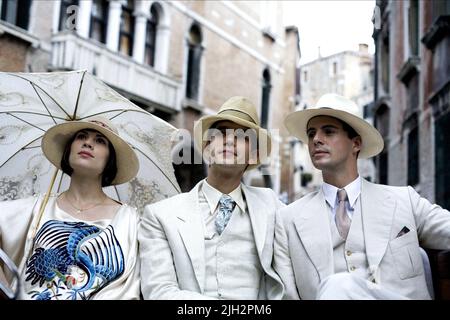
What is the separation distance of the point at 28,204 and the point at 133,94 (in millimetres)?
9865

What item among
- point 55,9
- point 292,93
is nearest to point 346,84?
point 292,93

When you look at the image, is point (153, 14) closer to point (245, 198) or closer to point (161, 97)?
point (161, 97)

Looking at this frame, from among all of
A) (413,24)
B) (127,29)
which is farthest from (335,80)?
(413,24)

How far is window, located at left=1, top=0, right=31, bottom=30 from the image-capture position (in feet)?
33.2

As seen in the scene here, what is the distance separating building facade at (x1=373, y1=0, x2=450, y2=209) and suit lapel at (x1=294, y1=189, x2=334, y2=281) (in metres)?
6.13

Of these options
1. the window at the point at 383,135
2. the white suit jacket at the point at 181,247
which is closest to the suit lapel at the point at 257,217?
Result: the white suit jacket at the point at 181,247

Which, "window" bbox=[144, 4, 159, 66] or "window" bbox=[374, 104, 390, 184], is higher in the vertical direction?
"window" bbox=[144, 4, 159, 66]

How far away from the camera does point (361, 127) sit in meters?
2.76

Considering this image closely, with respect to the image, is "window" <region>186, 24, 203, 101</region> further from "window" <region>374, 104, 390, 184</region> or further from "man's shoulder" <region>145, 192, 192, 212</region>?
"man's shoulder" <region>145, 192, 192, 212</region>

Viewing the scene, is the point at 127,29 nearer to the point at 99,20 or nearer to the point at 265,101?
the point at 99,20

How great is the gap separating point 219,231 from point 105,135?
79 cm

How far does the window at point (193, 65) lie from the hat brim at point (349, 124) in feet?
40.7

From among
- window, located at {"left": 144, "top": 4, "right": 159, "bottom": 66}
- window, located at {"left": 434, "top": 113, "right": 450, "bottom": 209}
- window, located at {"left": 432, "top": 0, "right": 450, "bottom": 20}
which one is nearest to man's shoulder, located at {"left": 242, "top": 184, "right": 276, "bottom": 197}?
window, located at {"left": 434, "top": 113, "right": 450, "bottom": 209}

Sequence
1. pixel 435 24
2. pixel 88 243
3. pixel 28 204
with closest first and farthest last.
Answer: pixel 88 243
pixel 28 204
pixel 435 24
